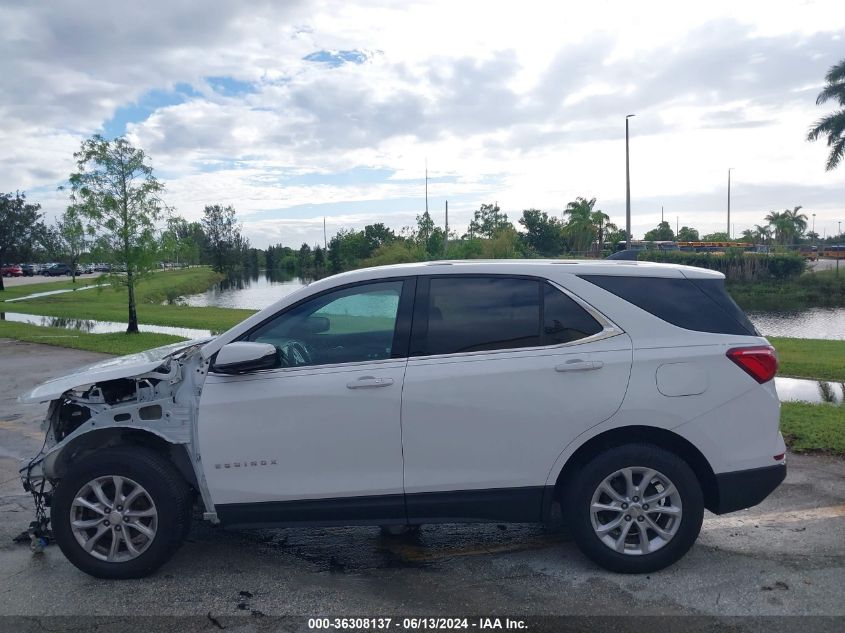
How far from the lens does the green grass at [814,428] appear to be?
20.7 ft

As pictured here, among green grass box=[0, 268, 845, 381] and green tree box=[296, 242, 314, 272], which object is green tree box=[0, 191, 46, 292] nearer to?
green grass box=[0, 268, 845, 381]

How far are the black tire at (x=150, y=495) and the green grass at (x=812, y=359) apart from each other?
9.44 metres

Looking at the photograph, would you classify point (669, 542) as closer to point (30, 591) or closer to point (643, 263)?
point (643, 263)

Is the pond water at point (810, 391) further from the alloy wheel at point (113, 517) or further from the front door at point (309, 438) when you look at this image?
the alloy wheel at point (113, 517)

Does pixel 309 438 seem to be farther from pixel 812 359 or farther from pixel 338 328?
pixel 812 359

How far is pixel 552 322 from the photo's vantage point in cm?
412

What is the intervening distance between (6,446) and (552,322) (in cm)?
595

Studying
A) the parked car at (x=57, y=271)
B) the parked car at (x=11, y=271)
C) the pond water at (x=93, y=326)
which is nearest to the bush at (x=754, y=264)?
the pond water at (x=93, y=326)

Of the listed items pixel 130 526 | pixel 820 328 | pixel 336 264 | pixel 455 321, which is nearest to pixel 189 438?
pixel 130 526

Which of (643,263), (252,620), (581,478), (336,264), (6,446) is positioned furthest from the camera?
(336,264)

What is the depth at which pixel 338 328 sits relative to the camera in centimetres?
425

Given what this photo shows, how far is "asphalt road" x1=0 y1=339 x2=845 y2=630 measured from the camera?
370 centimetres

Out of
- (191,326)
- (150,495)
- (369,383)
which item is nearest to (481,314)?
(369,383)

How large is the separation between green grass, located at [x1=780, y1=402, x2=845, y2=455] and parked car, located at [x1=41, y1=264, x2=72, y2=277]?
82.1 metres
